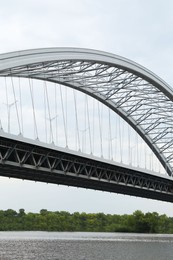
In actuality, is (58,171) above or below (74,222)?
below

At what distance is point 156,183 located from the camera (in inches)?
2584

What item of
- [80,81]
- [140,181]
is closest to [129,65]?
[80,81]

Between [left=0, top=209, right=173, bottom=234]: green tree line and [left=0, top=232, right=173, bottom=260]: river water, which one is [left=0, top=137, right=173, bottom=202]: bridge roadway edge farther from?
[left=0, top=209, right=173, bottom=234]: green tree line

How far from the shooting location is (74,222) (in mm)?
139625

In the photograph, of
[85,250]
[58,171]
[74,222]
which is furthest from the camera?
[74,222]

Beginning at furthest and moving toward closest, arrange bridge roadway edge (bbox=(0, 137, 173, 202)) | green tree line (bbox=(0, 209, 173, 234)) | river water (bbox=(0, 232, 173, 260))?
1. green tree line (bbox=(0, 209, 173, 234))
2. bridge roadway edge (bbox=(0, 137, 173, 202))
3. river water (bbox=(0, 232, 173, 260))

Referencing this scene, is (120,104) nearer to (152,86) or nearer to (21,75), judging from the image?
(152,86)

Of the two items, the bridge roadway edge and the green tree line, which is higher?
the green tree line

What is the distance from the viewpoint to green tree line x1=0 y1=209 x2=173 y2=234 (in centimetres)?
12646

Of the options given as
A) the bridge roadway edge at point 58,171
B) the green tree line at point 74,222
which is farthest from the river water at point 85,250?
the green tree line at point 74,222

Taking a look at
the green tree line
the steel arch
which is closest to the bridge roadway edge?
the steel arch

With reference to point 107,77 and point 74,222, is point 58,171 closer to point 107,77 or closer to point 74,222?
point 107,77

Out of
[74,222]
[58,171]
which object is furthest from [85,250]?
[74,222]

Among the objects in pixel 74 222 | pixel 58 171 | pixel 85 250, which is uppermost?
pixel 74 222
